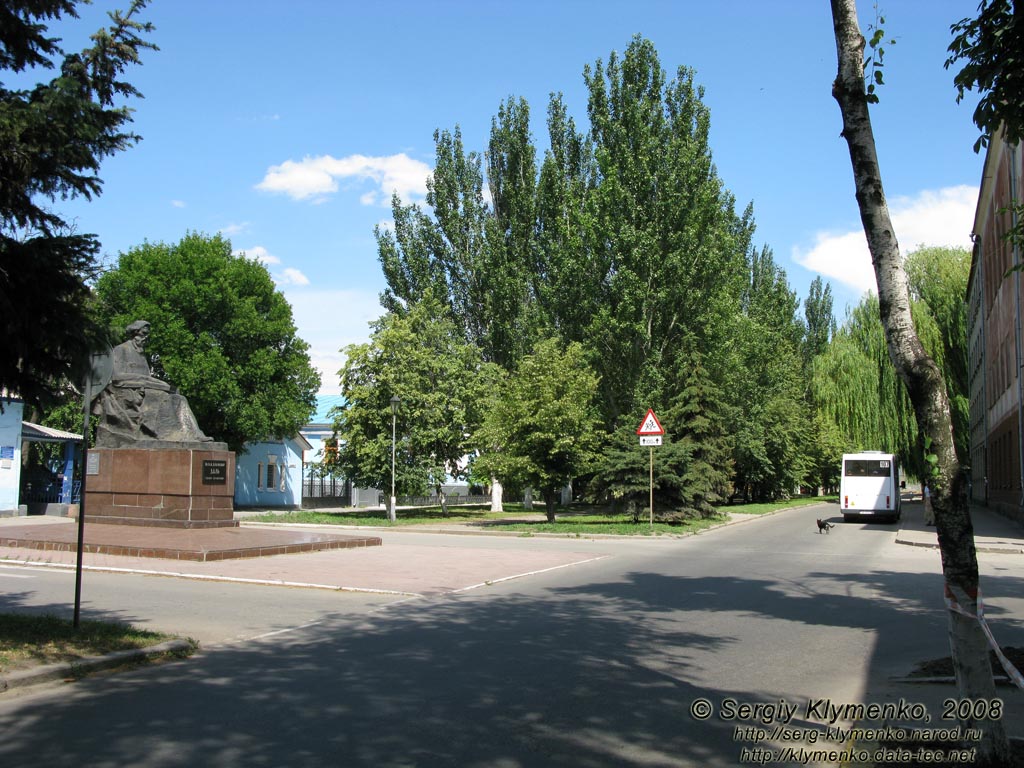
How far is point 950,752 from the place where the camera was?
15.0 ft

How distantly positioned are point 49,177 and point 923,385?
6.43 m

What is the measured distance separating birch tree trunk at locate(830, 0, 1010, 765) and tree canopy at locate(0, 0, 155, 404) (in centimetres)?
553

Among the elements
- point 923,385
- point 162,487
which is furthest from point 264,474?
point 923,385

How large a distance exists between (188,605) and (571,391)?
17109 millimetres

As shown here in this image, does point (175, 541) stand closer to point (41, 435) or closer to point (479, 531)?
point (479, 531)

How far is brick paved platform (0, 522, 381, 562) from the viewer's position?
1590 cm

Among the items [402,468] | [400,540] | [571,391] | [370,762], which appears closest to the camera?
[370,762]

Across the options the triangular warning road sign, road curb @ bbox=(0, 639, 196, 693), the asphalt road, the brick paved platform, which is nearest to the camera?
the asphalt road

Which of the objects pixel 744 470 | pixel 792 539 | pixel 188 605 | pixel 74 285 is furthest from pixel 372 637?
pixel 744 470

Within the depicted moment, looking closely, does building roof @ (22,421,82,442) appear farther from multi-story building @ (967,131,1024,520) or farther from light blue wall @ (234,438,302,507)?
multi-story building @ (967,131,1024,520)

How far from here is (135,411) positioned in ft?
72.2

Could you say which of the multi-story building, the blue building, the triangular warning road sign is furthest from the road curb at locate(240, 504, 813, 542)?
the blue building

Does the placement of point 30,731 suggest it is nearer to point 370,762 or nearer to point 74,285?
point 370,762

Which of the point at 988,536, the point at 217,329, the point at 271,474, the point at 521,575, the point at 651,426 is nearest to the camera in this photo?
the point at 521,575
